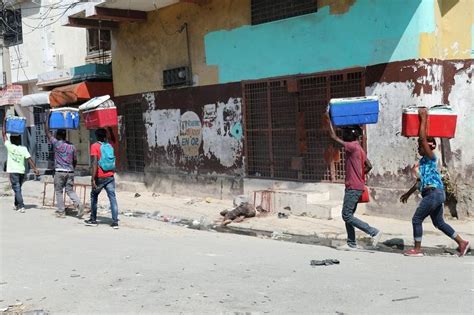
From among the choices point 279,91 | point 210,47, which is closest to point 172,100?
point 210,47

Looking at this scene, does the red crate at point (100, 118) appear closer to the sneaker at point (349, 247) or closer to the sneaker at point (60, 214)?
the sneaker at point (60, 214)

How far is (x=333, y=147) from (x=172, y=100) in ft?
17.9

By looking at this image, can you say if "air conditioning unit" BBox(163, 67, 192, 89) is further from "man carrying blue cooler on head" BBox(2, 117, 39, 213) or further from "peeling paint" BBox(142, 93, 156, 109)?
"man carrying blue cooler on head" BBox(2, 117, 39, 213)

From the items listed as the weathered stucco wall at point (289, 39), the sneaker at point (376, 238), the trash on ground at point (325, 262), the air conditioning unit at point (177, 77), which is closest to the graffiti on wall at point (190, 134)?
the air conditioning unit at point (177, 77)

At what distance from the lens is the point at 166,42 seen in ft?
47.7

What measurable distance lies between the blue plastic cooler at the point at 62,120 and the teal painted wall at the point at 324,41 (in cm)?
355

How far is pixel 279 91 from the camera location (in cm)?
1148

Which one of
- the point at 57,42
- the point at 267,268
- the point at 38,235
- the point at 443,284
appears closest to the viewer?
the point at 443,284

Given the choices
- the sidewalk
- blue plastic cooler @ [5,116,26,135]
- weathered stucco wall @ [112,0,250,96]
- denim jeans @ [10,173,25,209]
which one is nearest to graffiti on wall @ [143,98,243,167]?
weathered stucco wall @ [112,0,250,96]

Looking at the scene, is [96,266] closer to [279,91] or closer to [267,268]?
[267,268]

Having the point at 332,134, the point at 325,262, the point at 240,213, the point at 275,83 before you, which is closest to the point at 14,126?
the point at 240,213

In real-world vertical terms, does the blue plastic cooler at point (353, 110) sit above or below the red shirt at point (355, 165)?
above

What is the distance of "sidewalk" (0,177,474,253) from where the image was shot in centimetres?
831

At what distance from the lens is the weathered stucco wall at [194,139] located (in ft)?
41.4
